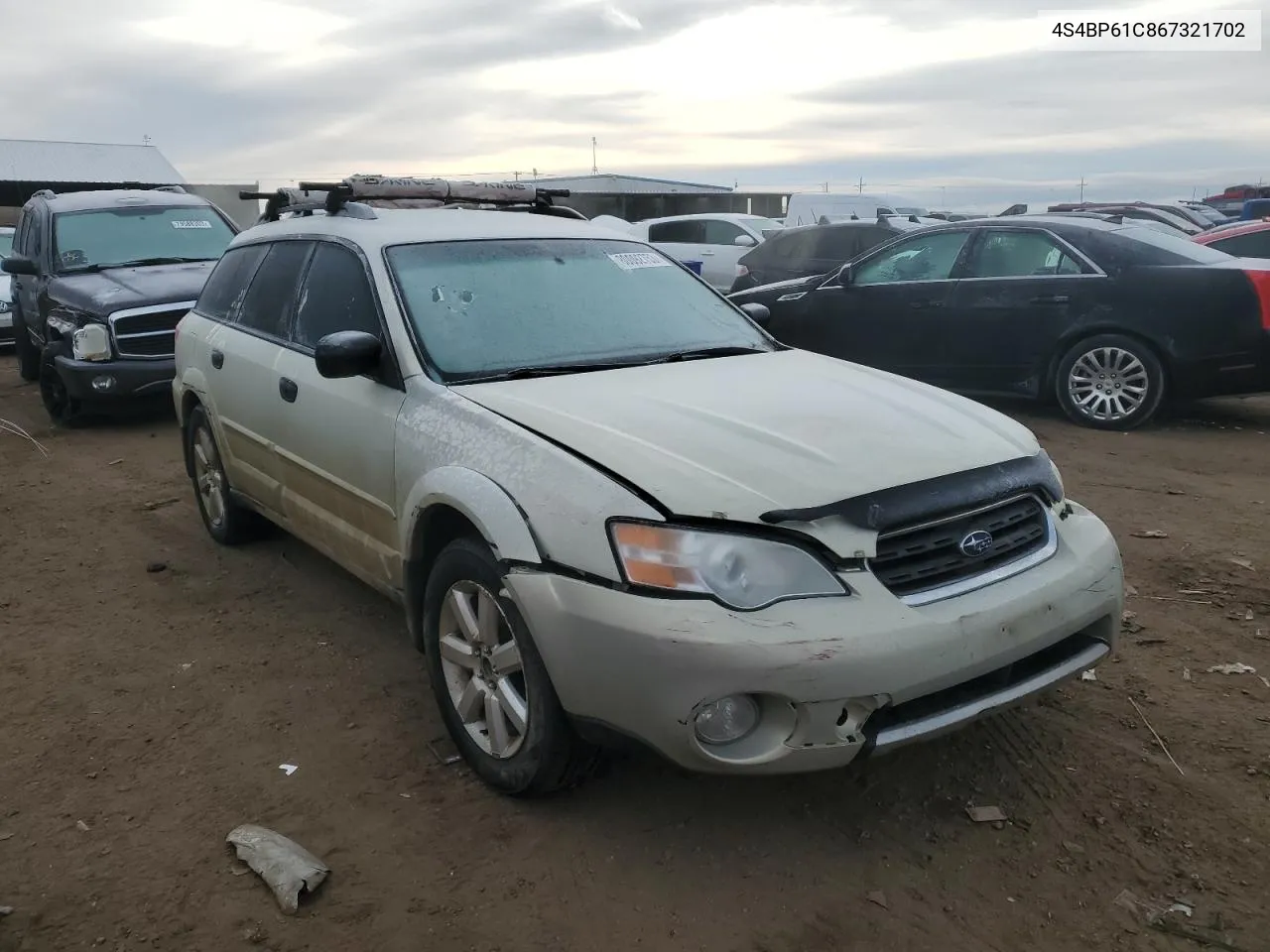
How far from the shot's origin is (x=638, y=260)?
4320 millimetres

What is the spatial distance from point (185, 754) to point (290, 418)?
1.34 m

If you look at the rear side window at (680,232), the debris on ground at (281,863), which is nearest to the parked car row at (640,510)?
the debris on ground at (281,863)

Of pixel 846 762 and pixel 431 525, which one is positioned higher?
pixel 431 525

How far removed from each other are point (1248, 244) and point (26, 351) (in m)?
12.3

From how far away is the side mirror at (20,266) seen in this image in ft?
31.7

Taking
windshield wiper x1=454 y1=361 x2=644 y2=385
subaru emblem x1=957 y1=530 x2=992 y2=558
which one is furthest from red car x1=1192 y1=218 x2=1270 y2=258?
subaru emblem x1=957 y1=530 x2=992 y2=558

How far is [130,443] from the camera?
8281 mm

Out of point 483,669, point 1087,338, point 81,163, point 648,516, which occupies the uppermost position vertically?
point 81,163

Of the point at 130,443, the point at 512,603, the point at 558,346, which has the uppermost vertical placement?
the point at 558,346

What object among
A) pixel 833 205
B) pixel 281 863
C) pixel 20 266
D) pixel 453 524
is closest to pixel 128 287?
pixel 20 266

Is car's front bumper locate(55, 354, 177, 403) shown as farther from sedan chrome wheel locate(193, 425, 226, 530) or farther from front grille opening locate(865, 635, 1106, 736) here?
front grille opening locate(865, 635, 1106, 736)

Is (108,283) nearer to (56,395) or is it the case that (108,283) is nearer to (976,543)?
(56,395)

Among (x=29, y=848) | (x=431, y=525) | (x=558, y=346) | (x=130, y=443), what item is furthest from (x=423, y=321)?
(x=130, y=443)

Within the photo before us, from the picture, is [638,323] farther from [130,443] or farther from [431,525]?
[130,443]
